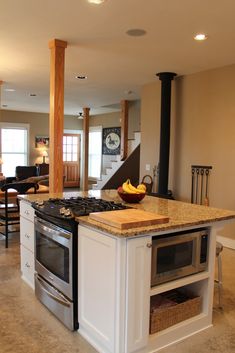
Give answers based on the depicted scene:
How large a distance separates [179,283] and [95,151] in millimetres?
9960

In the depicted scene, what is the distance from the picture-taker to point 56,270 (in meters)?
2.68

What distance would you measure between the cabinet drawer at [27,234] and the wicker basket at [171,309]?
1.36 m

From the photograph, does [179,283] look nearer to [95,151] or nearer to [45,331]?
[45,331]

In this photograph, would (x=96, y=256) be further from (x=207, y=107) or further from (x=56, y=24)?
(x=207, y=107)

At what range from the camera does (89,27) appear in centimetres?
348

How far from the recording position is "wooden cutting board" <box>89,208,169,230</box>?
2.08 meters

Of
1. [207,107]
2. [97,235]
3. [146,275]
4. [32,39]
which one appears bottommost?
[146,275]

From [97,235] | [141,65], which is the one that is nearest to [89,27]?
[141,65]

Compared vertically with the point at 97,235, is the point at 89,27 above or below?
above

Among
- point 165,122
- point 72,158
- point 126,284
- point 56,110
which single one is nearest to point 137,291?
point 126,284

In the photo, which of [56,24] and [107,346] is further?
[56,24]

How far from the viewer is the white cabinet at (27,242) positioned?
3.27m

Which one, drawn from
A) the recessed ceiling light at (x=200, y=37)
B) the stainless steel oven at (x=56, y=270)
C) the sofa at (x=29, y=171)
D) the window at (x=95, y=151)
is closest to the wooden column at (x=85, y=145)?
the sofa at (x=29, y=171)

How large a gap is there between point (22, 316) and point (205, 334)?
59.0 inches
